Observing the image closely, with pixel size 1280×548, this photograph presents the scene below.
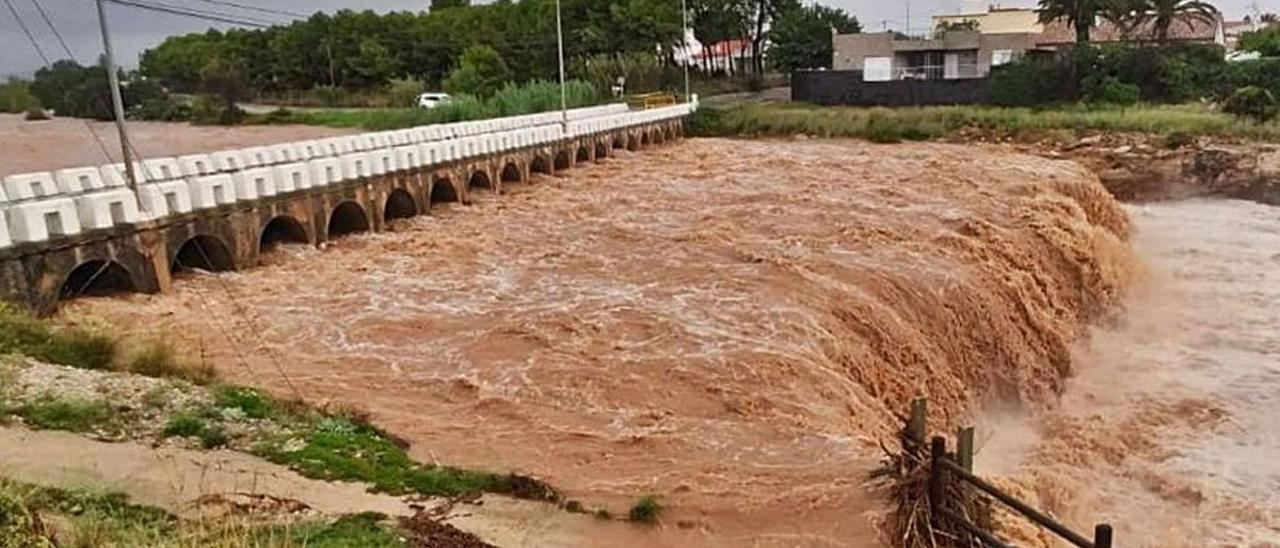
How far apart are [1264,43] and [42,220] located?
177 feet

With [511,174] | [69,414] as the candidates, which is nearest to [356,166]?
[511,174]

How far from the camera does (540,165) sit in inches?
1357

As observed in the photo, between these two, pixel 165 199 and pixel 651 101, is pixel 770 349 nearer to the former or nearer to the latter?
pixel 165 199

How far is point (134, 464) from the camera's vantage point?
27.5 feet

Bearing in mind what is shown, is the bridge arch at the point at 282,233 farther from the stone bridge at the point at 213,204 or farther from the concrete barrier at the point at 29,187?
the concrete barrier at the point at 29,187

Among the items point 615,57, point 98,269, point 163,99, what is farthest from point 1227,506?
point 163,99

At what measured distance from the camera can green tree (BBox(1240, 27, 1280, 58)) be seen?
162 feet

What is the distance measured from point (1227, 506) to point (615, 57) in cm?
5109

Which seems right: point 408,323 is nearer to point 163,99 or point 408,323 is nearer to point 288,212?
point 288,212

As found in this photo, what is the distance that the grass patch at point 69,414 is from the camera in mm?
9141

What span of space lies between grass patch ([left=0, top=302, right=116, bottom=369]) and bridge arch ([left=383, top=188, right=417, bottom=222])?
42.7 ft

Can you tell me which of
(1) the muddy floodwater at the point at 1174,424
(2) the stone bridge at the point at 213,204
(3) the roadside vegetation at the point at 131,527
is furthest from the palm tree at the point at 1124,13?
(3) the roadside vegetation at the point at 131,527

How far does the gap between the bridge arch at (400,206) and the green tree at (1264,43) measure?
41933mm

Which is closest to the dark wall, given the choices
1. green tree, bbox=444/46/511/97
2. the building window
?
the building window
